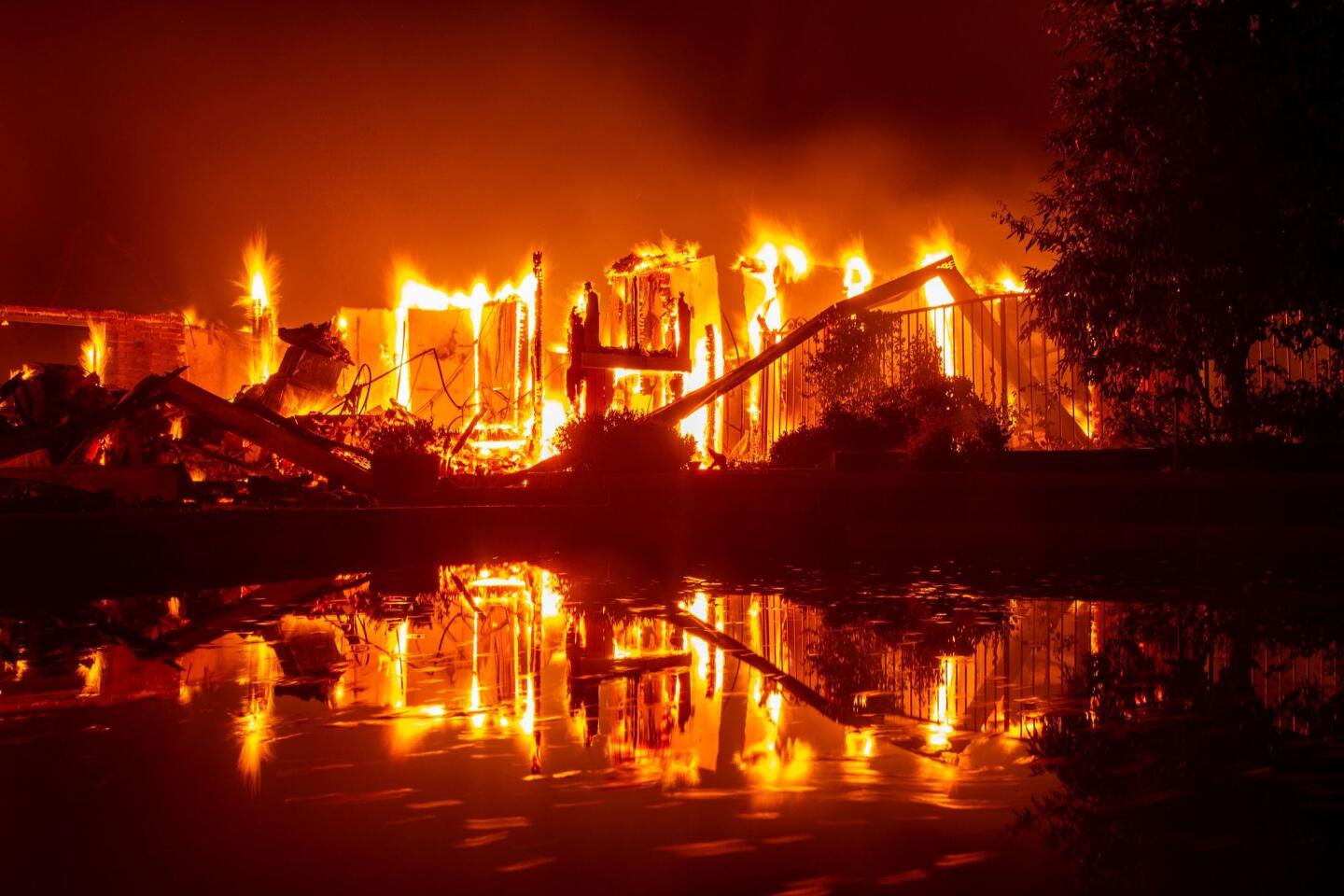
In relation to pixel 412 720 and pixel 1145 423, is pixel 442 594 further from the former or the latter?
pixel 1145 423

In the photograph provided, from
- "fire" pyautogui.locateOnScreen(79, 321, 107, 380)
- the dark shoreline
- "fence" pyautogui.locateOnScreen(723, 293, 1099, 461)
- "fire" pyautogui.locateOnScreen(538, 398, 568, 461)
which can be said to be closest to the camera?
the dark shoreline

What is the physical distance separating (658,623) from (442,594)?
72.3 inches

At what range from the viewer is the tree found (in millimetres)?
9820

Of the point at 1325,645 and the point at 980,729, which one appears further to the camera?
the point at 1325,645

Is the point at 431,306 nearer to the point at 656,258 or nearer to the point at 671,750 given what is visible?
the point at 656,258

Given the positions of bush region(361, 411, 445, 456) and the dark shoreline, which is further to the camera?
bush region(361, 411, 445, 456)

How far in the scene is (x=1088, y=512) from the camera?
35.3ft

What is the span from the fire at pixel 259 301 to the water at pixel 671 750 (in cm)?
1763

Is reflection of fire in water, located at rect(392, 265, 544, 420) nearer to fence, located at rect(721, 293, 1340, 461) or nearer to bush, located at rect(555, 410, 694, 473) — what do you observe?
fence, located at rect(721, 293, 1340, 461)

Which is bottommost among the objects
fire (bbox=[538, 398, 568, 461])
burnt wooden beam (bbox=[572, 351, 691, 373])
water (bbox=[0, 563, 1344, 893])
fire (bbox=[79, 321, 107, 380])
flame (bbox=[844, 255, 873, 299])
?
water (bbox=[0, 563, 1344, 893])

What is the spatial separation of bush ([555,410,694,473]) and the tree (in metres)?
4.62

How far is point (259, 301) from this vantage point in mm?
22625

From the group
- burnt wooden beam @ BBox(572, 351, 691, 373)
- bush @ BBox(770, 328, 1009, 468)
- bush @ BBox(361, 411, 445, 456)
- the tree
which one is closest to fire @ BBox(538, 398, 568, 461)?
burnt wooden beam @ BBox(572, 351, 691, 373)

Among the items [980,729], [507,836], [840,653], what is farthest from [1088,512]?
[507,836]
